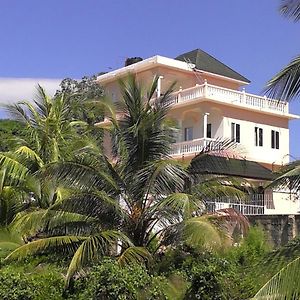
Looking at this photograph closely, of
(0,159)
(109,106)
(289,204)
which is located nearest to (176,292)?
(109,106)

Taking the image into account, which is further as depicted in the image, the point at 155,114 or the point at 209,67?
the point at 209,67

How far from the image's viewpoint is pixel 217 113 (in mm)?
37375

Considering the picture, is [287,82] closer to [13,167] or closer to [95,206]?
[95,206]

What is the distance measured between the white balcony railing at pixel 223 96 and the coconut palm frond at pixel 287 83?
24.3m

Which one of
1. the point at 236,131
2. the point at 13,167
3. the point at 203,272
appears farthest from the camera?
the point at 236,131

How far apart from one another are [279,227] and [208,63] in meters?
22.6

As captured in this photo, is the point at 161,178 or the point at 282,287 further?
the point at 161,178

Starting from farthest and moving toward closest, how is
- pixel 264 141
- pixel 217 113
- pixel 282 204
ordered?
1. pixel 264 141
2. pixel 217 113
3. pixel 282 204

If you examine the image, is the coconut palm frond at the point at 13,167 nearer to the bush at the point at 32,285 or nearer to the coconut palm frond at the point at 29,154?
the coconut palm frond at the point at 29,154

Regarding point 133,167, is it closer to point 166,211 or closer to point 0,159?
point 166,211

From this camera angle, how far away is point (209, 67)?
41.9 metres

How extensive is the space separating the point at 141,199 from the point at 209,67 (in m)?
26.9

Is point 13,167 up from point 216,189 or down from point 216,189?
up

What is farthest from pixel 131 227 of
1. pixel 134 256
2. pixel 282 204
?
pixel 282 204
